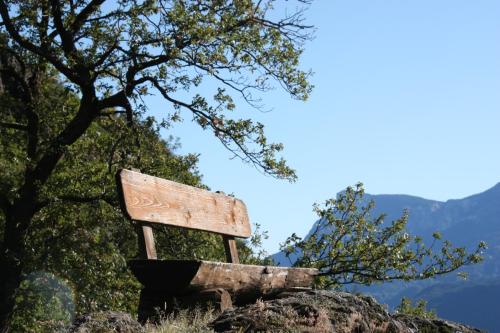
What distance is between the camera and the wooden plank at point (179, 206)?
6.74 metres

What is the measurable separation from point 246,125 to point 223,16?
2.40 meters

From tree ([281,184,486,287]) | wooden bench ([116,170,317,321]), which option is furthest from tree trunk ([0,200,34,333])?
wooden bench ([116,170,317,321])

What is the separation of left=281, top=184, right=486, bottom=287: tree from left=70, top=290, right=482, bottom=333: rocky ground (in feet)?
25.2

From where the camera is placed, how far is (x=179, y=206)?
7555 mm

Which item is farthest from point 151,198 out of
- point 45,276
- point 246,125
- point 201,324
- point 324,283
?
point 45,276

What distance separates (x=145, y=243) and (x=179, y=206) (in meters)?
0.86

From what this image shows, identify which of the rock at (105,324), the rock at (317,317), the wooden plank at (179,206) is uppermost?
the wooden plank at (179,206)

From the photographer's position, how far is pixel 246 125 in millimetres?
14906

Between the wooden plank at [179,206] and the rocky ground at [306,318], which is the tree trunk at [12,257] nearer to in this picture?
the wooden plank at [179,206]

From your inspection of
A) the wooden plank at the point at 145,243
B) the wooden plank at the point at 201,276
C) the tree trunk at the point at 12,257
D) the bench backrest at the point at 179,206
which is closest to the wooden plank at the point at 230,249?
the bench backrest at the point at 179,206

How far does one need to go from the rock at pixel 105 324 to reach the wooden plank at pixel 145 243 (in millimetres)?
1578

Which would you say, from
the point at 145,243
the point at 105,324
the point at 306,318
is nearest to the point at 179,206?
the point at 145,243

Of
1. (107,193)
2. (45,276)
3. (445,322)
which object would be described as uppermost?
(107,193)

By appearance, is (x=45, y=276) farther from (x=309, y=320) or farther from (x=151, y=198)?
A: (x=309, y=320)
